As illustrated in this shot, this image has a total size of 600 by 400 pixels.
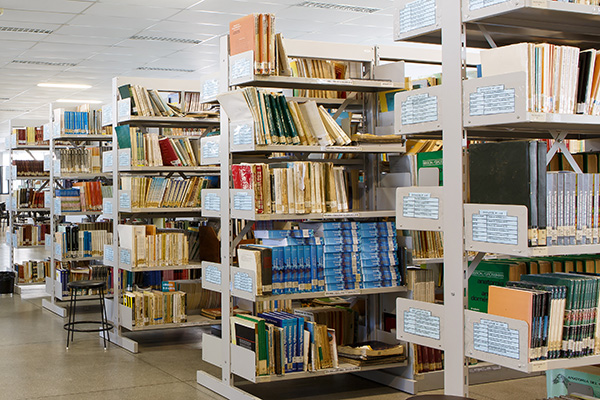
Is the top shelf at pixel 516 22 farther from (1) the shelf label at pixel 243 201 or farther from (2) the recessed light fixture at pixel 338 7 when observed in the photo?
(2) the recessed light fixture at pixel 338 7

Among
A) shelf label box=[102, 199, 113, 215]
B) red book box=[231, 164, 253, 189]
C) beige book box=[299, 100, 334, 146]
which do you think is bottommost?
shelf label box=[102, 199, 113, 215]

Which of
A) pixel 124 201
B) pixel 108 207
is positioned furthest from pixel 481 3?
pixel 108 207

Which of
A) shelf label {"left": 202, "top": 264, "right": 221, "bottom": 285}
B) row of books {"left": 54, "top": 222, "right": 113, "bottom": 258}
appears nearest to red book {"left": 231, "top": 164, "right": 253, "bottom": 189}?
shelf label {"left": 202, "top": 264, "right": 221, "bottom": 285}

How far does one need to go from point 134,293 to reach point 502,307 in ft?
14.3

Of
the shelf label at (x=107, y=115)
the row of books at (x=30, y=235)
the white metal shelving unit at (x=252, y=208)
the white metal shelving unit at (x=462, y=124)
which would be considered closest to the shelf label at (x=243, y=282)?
the white metal shelving unit at (x=252, y=208)

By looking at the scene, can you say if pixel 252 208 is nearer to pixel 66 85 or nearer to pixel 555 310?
pixel 555 310

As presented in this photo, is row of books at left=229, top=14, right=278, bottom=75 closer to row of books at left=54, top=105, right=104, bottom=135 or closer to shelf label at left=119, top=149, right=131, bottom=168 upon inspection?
shelf label at left=119, top=149, right=131, bottom=168

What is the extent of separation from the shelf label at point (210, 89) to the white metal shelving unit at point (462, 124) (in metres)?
2.36

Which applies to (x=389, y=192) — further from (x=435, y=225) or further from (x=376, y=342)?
(x=435, y=225)

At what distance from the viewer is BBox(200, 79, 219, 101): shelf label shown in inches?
208

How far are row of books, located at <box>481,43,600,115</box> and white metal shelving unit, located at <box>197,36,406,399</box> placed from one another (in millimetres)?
1875

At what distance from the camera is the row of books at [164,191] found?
6.41m

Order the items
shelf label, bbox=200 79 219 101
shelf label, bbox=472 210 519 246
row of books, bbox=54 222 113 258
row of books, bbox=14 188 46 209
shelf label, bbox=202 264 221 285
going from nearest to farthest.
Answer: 1. shelf label, bbox=472 210 519 246
2. shelf label, bbox=202 264 221 285
3. shelf label, bbox=200 79 219 101
4. row of books, bbox=54 222 113 258
5. row of books, bbox=14 188 46 209

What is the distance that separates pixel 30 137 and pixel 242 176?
22.4ft
